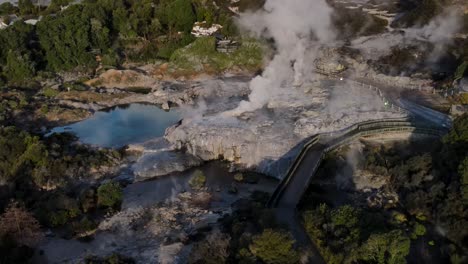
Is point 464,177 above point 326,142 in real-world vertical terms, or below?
above

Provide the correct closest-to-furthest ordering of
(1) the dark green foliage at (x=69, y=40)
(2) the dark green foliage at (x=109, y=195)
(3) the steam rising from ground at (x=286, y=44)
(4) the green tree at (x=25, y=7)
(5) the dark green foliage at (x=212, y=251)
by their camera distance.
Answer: (5) the dark green foliage at (x=212, y=251), (2) the dark green foliage at (x=109, y=195), (3) the steam rising from ground at (x=286, y=44), (1) the dark green foliage at (x=69, y=40), (4) the green tree at (x=25, y=7)

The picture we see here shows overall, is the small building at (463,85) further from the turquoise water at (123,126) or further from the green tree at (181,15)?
the green tree at (181,15)

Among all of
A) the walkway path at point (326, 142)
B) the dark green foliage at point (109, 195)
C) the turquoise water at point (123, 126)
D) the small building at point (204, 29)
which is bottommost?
the turquoise water at point (123, 126)

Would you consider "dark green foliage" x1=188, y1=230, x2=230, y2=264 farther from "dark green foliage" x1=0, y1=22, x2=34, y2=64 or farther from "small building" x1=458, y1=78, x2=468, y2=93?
"dark green foliage" x1=0, y1=22, x2=34, y2=64

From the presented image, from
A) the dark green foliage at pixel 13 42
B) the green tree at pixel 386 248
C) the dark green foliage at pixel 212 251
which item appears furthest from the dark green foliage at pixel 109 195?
the dark green foliage at pixel 13 42

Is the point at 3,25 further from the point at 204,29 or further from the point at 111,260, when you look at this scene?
the point at 111,260

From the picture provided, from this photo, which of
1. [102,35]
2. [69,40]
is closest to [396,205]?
[69,40]
